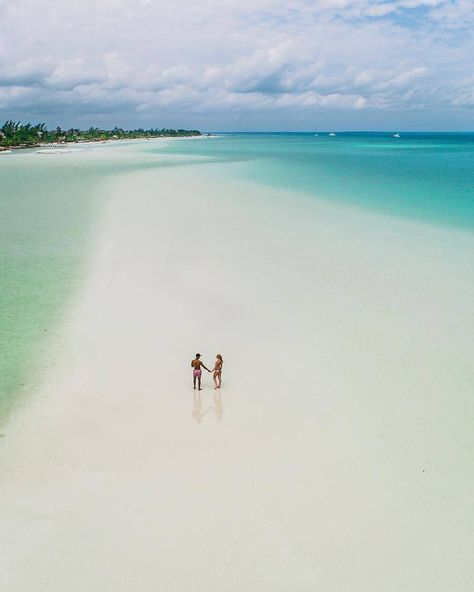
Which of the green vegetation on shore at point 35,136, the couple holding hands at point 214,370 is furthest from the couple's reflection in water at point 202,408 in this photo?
the green vegetation on shore at point 35,136

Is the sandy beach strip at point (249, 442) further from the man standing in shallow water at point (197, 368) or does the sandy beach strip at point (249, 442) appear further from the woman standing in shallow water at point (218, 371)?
the man standing in shallow water at point (197, 368)

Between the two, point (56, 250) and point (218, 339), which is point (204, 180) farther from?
point (218, 339)

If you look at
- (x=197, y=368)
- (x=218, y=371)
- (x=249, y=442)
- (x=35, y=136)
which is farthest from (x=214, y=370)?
(x=35, y=136)

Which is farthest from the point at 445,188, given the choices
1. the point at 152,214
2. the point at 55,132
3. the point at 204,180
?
the point at 55,132

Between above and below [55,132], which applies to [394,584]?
below

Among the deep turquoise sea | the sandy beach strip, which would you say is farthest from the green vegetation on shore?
the sandy beach strip

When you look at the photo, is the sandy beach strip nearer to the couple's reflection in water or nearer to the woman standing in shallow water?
the couple's reflection in water

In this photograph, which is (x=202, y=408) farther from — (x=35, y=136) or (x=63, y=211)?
(x=35, y=136)
